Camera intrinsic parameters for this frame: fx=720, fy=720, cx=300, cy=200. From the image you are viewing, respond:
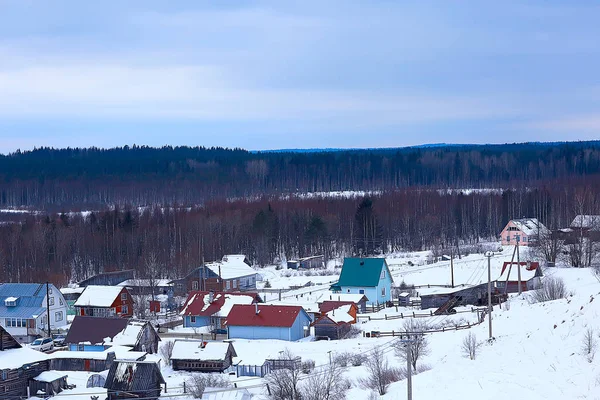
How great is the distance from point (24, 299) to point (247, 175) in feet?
356

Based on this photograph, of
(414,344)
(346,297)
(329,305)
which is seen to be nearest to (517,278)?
(346,297)

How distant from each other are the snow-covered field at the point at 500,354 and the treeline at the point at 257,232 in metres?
28.4

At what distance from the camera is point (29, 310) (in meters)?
43.4

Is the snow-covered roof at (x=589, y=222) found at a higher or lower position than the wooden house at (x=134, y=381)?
higher

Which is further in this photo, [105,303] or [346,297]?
[105,303]

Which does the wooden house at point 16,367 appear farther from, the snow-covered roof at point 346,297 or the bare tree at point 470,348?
the snow-covered roof at point 346,297

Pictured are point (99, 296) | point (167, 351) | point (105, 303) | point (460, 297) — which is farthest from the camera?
point (99, 296)

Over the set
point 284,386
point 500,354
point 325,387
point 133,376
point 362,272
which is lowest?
point 133,376

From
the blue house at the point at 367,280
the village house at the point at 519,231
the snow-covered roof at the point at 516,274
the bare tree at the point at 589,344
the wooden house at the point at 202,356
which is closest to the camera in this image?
the bare tree at the point at 589,344

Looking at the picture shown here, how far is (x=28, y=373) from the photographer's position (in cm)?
2950

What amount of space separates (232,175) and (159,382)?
407 ft

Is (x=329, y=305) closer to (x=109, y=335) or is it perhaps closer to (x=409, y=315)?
(x=409, y=315)

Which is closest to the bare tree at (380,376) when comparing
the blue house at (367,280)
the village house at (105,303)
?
the blue house at (367,280)

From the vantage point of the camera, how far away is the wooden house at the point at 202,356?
31531mm
